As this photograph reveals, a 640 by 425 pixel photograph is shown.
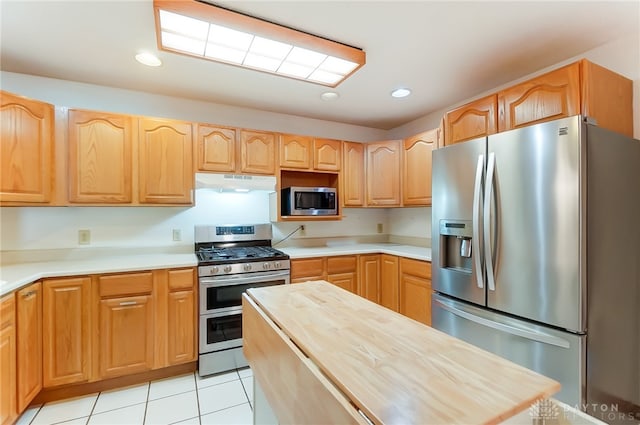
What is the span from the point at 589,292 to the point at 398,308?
5.71ft

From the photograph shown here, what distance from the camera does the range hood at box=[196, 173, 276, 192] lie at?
9.00 feet

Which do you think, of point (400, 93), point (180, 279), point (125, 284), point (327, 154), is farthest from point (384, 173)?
point (125, 284)

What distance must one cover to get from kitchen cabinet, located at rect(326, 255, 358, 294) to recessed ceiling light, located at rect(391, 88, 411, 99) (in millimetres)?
1699

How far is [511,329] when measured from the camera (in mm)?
1767

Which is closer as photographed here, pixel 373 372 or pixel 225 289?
pixel 373 372

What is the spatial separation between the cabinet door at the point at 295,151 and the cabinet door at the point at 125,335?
71.5 inches

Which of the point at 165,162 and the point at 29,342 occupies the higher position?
the point at 165,162

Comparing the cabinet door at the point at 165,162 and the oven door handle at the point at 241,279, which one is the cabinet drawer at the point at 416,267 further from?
the cabinet door at the point at 165,162

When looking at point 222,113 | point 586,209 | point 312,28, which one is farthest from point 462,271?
point 222,113

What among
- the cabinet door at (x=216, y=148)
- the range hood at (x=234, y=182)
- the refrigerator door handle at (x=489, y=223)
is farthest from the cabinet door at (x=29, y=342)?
the refrigerator door handle at (x=489, y=223)

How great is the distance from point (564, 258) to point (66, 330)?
3204 millimetres

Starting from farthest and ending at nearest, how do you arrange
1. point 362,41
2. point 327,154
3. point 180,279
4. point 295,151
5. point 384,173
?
point 384,173 → point 327,154 → point 295,151 → point 180,279 → point 362,41

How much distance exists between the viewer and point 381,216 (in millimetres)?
4074

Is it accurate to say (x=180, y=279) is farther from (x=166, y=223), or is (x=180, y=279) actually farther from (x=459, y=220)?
(x=459, y=220)
